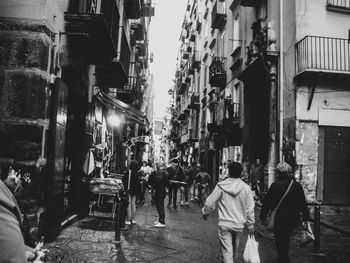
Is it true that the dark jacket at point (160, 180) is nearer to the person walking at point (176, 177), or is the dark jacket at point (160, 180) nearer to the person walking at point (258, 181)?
the person walking at point (176, 177)

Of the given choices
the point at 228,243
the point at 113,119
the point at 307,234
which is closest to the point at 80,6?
the point at 228,243

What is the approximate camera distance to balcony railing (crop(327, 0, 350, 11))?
1330 centimetres

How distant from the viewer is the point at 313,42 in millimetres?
12797

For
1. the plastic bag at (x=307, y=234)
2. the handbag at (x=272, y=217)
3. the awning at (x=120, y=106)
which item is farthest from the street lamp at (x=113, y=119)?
the handbag at (x=272, y=217)

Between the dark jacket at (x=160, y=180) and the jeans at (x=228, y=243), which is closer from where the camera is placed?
the jeans at (x=228, y=243)

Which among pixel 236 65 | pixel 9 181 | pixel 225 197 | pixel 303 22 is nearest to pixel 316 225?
pixel 225 197

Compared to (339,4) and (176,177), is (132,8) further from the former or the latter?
(339,4)

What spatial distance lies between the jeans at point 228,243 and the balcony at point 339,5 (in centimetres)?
1116

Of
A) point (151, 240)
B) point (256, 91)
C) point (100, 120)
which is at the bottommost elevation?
point (151, 240)

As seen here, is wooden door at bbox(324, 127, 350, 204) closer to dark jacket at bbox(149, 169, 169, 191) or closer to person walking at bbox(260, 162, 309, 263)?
dark jacket at bbox(149, 169, 169, 191)

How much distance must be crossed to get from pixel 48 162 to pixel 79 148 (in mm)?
3273

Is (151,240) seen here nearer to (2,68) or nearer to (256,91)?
(2,68)

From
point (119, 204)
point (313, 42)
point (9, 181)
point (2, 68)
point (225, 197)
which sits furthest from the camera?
point (313, 42)

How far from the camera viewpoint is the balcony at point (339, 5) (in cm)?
1332
